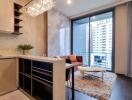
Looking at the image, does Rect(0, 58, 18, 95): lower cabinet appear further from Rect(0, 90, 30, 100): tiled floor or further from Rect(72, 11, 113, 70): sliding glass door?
Rect(72, 11, 113, 70): sliding glass door

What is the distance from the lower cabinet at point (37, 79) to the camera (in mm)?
2149

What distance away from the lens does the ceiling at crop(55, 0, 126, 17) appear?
498 cm

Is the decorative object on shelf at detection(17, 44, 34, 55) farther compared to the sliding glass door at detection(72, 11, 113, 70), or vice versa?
the sliding glass door at detection(72, 11, 113, 70)

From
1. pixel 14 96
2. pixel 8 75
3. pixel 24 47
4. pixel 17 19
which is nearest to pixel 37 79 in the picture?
pixel 14 96

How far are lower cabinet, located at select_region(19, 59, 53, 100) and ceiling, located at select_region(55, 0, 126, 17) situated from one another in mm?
3586

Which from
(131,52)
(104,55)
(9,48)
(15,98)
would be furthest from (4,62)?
(104,55)

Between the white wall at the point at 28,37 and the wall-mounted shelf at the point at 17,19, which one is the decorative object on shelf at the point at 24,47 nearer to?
the white wall at the point at 28,37

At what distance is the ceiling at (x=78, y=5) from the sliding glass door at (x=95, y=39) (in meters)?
0.66

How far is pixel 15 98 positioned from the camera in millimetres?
2531

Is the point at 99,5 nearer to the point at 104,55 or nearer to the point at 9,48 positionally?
the point at 104,55

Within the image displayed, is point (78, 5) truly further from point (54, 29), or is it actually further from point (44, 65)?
point (44, 65)

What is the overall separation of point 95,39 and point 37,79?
4.66 m

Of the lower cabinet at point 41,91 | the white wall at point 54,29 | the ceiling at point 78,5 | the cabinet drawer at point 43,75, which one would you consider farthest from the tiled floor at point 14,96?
the ceiling at point 78,5

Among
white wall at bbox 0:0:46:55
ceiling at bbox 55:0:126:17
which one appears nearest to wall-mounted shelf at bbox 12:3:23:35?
white wall at bbox 0:0:46:55
